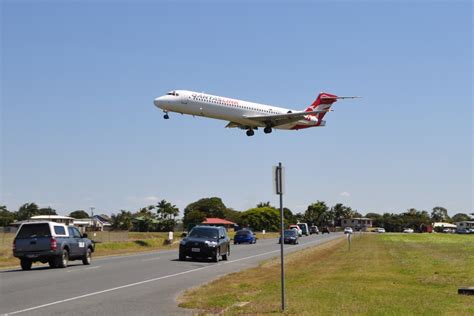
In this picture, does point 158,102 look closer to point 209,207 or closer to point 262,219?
point 262,219

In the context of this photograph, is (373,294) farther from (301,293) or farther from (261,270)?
(261,270)

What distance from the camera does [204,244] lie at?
28734mm

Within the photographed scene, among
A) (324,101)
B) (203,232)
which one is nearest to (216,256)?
(203,232)

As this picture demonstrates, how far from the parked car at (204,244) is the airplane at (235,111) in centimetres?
1560

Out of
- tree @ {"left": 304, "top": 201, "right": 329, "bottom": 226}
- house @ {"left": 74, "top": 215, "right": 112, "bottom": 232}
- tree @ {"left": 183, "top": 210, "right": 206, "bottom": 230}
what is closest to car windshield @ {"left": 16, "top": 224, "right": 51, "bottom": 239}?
house @ {"left": 74, "top": 215, "right": 112, "bottom": 232}

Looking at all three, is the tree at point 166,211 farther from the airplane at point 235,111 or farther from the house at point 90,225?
the airplane at point 235,111

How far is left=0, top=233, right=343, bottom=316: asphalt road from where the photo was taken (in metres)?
12.6

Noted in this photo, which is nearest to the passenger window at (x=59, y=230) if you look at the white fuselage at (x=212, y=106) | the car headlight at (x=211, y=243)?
the car headlight at (x=211, y=243)

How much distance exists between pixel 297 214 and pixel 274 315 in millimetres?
180499

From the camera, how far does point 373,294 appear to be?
15148mm

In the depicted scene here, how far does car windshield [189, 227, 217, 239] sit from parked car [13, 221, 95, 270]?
622 cm

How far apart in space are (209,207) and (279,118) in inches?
4368

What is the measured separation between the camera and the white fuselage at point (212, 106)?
4462cm

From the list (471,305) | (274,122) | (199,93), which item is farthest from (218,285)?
(274,122)
